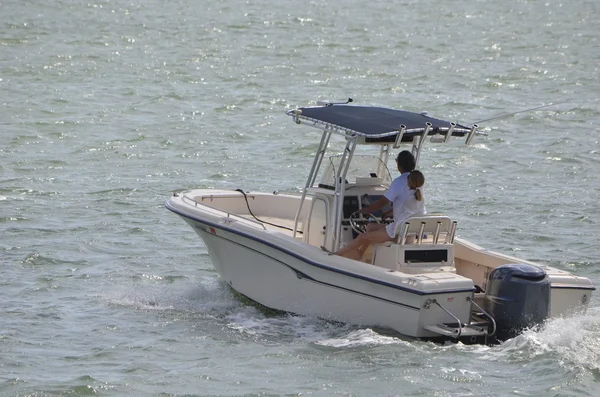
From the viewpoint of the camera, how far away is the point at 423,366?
9.96 m

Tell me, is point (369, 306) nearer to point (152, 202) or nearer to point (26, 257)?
point (26, 257)

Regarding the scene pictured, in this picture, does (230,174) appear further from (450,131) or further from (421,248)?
(421,248)

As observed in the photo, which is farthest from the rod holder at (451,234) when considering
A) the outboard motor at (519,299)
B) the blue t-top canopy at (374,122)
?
the blue t-top canopy at (374,122)

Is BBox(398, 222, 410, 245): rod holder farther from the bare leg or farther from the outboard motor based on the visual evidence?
the outboard motor

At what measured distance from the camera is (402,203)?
11055 millimetres

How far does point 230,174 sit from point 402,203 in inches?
313

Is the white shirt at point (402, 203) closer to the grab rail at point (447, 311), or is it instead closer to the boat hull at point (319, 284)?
the boat hull at point (319, 284)

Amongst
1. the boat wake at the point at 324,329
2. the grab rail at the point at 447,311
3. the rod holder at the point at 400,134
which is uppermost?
the rod holder at the point at 400,134

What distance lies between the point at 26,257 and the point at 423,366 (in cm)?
561

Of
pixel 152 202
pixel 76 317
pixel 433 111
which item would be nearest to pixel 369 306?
pixel 76 317

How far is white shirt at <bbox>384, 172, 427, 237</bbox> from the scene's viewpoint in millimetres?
11031

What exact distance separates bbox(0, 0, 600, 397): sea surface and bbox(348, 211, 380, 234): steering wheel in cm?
93

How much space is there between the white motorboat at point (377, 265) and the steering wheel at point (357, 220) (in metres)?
0.02

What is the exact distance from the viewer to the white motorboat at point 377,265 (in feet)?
34.3
